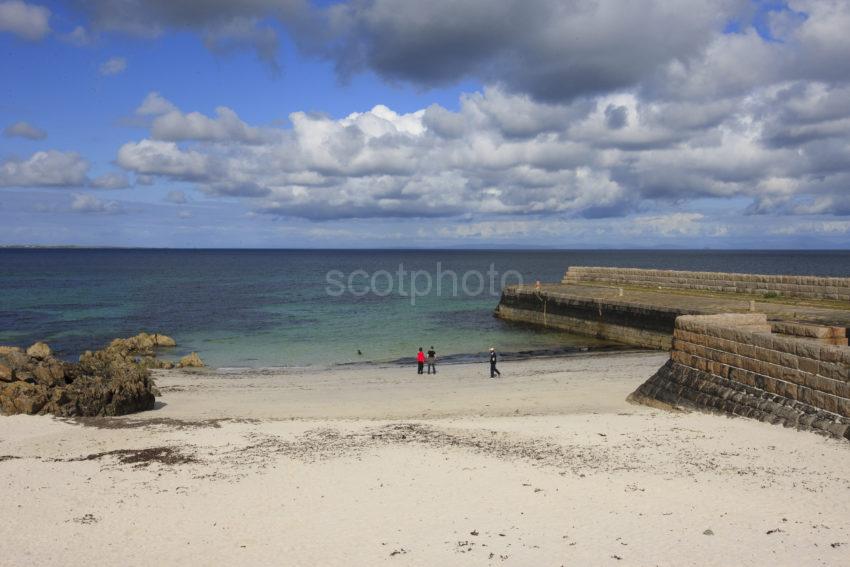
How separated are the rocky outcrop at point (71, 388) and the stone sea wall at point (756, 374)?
1306 cm

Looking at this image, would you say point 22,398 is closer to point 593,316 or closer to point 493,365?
point 493,365

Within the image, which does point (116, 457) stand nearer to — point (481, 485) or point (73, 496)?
point (73, 496)

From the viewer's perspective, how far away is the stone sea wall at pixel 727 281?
32263mm

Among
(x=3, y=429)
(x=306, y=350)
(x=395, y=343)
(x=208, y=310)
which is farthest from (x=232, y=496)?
(x=208, y=310)

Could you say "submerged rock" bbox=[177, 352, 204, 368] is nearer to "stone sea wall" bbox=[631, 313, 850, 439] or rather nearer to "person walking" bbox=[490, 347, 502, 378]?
"person walking" bbox=[490, 347, 502, 378]

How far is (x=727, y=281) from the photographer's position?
38.7 metres

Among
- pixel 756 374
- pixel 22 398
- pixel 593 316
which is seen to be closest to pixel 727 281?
pixel 593 316

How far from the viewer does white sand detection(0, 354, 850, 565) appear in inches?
317

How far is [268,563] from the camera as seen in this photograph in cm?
780

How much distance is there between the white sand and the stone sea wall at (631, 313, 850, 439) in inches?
19.1

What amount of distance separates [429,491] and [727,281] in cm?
3393

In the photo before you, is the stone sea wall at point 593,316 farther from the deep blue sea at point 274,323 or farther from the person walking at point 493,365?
the person walking at point 493,365

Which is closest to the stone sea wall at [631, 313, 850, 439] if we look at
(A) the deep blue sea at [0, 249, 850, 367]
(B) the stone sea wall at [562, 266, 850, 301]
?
(A) the deep blue sea at [0, 249, 850, 367]

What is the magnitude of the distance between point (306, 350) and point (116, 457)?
2083cm
